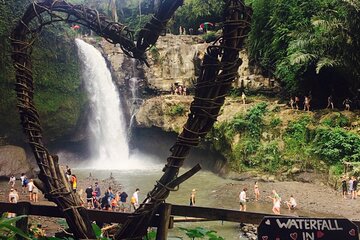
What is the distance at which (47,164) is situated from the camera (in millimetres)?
2156

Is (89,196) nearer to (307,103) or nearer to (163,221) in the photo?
(163,221)

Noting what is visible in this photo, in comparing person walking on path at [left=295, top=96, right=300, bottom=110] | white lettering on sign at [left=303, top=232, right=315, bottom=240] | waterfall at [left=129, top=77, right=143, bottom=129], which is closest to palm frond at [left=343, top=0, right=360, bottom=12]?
person walking on path at [left=295, top=96, right=300, bottom=110]

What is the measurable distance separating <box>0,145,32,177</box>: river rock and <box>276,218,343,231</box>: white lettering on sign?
1846cm

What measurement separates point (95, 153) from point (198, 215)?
23512 mm

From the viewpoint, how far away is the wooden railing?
2215 millimetres

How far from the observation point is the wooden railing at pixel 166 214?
2215 millimetres

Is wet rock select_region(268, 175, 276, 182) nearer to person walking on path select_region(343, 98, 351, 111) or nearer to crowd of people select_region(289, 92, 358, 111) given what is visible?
crowd of people select_region(289, 92, 358, 111)

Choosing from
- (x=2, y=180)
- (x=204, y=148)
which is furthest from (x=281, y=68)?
(x=2, y=180)

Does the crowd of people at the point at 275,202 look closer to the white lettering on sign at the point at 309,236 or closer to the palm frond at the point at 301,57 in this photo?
the palm frond at the point at 301,57

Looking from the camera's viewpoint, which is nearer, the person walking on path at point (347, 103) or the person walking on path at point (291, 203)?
the person walking on path at point (291, 203)

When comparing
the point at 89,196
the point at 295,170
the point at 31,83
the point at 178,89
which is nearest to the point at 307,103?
the point at 295,170

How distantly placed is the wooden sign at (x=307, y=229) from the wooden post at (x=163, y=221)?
0.66 metres

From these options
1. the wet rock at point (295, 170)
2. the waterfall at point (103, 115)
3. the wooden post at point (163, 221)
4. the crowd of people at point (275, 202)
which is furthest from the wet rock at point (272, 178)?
the wooden post at point (163, 221)

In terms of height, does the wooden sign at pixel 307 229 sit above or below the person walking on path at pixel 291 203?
above
